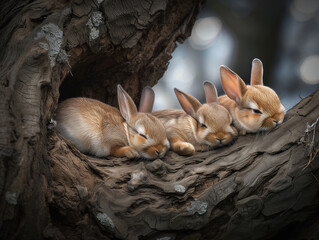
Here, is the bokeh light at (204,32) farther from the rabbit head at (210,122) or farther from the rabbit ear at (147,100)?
the rabbit ear at (147,100)

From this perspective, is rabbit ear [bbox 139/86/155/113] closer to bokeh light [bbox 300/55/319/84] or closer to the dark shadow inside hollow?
the dark shadow inside hollow

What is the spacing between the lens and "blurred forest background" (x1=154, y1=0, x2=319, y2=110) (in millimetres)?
2602

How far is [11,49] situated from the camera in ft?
6.33

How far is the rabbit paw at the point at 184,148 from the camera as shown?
2346 millimetres

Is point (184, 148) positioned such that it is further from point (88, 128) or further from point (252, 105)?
point (88, 128)

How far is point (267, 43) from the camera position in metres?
2.68

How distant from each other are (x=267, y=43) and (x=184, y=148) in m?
1.14

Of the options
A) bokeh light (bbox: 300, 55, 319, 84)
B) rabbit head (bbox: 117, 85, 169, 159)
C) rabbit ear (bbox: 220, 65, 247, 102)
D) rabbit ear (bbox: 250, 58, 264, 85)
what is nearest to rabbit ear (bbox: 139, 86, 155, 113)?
rabbit head (bbox: 117, 85, 169, 159)

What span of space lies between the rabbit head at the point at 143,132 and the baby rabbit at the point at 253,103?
23.0 inches

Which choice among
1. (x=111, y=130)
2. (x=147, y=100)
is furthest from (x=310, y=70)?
(x=111, y=130)

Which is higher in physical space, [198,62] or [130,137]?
[198,62]

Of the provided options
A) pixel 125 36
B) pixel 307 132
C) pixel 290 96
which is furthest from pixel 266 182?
pixel 125 36

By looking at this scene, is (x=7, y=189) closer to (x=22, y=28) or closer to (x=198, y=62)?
(x=22, y=28)

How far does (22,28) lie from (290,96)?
80.8 inches
